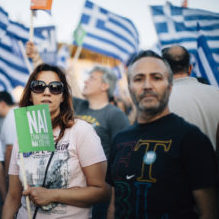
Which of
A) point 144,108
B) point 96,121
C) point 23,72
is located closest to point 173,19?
point 96,121

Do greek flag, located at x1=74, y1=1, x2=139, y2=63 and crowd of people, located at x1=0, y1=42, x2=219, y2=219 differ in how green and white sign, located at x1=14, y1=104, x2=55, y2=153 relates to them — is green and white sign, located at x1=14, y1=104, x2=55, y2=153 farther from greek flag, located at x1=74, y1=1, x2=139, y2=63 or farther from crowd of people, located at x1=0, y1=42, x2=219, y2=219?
greek flag, located at x1=74, y1=1, x2=139, y2=63

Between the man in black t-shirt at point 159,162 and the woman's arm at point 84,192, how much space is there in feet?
0.62

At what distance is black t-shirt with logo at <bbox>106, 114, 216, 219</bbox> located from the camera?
4.93 ft

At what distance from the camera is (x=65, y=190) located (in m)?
1.94

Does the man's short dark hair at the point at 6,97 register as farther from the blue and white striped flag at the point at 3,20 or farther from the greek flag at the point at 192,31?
the greek flag at the point at 192,31

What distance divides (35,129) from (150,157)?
3.13ft

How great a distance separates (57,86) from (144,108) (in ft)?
2.99

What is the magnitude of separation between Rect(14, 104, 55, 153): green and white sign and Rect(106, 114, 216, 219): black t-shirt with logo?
0.61 meters

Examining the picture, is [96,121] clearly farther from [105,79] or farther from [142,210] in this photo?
[142,210]

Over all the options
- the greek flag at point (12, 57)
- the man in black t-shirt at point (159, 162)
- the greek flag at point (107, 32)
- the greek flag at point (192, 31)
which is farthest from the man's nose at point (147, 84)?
the greek flag at point (107, 32)

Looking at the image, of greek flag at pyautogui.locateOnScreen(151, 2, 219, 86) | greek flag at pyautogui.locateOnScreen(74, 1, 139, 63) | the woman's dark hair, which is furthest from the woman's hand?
greek flag at pyautogui.locateOnScreen(74, 1, 139, 63)

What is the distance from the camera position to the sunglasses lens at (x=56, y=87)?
7.78 ft

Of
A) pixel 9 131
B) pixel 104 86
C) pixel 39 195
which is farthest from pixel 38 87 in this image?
pixel 9 131

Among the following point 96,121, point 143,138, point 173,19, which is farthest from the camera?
point 173,19
